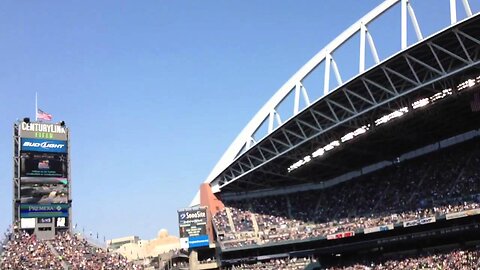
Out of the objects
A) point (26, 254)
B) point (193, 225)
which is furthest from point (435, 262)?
point (26, 254)

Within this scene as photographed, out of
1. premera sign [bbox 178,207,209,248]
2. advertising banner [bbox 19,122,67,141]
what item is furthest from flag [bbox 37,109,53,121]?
premera sign [bbox 178,207,209,248]

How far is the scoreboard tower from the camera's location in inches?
2258

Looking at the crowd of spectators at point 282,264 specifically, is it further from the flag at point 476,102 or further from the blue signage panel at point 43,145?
the flag at point 476,102

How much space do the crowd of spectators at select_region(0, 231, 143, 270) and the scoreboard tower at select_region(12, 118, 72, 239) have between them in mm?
1454

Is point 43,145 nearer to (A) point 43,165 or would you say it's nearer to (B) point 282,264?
(A) point 43,165

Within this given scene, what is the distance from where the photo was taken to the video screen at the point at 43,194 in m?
57.4

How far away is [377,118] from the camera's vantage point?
48.6 meters

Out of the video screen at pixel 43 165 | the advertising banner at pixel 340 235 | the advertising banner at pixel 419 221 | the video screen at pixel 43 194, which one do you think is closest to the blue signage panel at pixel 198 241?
the video screen at pixel 43 194

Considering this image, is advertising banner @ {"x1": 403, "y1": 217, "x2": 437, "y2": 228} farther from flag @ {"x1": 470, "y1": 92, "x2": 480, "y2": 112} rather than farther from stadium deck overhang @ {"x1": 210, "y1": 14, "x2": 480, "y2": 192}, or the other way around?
flag @ {"x1": 470, "y1": 92, "x2": 480, "y2": 112}

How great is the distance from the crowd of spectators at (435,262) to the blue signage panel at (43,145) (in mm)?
32119

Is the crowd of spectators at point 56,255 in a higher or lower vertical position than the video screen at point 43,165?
lower

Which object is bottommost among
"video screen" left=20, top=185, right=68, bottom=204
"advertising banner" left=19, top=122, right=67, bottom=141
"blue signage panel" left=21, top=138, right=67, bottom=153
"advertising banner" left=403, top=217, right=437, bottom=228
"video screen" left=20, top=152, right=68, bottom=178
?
"advertising banner" left=403, top=217, right=437, bottom=228

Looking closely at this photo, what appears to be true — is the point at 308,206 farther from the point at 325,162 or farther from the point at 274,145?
the point at 274,145

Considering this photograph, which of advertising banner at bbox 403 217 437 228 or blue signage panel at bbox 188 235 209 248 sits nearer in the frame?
advertising banner at bbox 403 217 437 228
